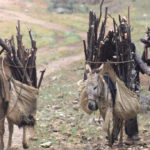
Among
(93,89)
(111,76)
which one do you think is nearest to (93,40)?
(111,76)

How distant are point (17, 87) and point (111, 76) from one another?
5.18 feet

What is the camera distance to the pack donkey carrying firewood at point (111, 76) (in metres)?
6.04

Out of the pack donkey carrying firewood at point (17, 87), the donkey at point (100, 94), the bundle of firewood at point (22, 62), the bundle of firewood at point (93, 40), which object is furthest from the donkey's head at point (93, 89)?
the bundle of firewood at point (22, 62)

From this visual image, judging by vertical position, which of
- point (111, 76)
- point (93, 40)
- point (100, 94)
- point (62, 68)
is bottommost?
point (62, 68)

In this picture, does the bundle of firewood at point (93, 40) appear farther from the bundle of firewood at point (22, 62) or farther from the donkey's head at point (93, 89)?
the bundle of firewood at point (22, 62)

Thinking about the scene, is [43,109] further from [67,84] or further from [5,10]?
[5,10]

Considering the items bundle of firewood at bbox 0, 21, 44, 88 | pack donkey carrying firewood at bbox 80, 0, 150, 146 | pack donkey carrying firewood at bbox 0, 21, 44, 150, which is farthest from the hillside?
pack donkey carrying firewood at bbox 80, 0, 150, 146

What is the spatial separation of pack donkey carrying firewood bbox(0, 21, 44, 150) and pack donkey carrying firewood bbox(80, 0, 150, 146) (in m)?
0.92

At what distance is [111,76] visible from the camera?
6.20 metres

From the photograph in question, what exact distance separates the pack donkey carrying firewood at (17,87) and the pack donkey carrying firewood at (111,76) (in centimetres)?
92

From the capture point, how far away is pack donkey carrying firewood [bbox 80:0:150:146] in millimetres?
6043

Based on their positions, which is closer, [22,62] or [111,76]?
[111,76]

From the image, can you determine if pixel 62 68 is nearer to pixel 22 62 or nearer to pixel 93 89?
pixel 22 62

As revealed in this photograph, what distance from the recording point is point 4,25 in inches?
1026
